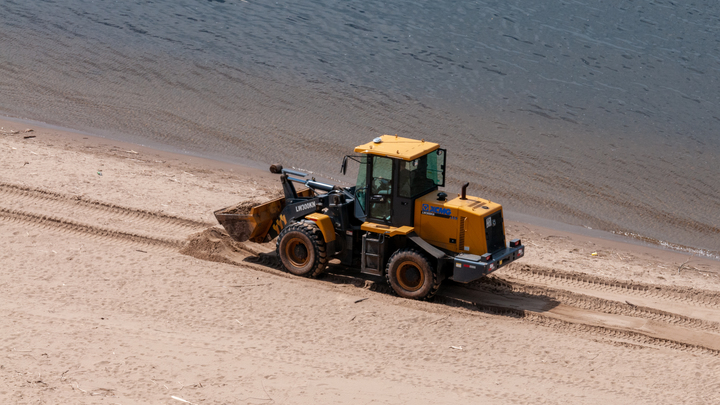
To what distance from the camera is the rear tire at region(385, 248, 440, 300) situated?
40.3 ft

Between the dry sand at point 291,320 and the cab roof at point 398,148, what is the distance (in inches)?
88.2

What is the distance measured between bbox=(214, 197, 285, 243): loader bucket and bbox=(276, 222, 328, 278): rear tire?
1.95 ft

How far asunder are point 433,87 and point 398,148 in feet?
40.8

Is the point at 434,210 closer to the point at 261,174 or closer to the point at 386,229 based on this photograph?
the point at 386,229

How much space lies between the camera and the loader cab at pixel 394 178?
1248 cm

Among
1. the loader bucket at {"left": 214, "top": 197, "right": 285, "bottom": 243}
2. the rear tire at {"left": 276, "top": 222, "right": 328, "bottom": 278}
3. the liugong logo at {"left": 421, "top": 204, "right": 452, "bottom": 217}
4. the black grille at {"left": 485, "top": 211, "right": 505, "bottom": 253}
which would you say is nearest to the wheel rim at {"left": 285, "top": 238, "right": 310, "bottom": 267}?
the rear tire at {"left": 276, "top": 222, "right": 328, "bottom": 278}

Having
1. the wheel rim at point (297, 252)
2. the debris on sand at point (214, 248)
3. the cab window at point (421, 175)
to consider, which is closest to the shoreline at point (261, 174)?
the debris on sand at point (214, 248)

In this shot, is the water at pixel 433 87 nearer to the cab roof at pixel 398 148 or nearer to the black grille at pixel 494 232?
the black grille at pixel 494 232

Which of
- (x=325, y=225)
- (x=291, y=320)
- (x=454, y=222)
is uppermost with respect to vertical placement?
(x=454, y=222)

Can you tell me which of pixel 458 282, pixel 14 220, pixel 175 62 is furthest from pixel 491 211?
pixel 175 62

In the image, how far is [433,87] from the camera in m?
24.7

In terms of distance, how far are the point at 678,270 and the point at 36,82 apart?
1850 cm

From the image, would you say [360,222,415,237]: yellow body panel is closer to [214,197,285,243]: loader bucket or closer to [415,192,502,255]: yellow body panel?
[415,192,502,255]: yellow body panel

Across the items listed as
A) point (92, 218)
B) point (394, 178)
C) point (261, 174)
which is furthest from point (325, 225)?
point (261, 174)
